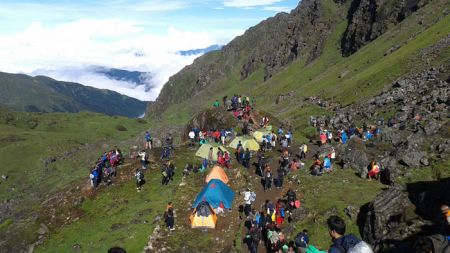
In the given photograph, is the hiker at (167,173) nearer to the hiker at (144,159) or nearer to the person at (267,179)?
the hiker at (144,159)

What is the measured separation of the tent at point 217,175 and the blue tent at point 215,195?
10.2ft

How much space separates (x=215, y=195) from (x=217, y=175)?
5.91m

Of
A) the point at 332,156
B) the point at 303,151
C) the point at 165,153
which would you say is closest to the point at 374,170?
the point at 332,156

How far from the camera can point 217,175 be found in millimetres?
50812

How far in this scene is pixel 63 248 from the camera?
41594mm

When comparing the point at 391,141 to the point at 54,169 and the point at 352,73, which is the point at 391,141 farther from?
the point at 54,169

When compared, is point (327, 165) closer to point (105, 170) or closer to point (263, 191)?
point (263, 191)

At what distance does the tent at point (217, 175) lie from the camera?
50.7 m

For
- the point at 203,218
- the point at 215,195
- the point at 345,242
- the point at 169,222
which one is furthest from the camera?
the point at 215,195

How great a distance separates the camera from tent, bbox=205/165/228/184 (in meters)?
50.7

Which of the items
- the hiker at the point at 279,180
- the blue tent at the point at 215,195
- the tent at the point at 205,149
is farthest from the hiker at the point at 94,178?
the hiker at the point at 279,180

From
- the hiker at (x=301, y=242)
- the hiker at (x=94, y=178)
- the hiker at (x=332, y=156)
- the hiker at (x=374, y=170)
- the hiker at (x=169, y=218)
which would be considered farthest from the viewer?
the hiker at (x=332, y=156)

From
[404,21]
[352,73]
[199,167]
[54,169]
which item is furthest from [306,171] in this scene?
[54,169]

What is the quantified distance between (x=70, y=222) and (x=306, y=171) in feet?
92.9
